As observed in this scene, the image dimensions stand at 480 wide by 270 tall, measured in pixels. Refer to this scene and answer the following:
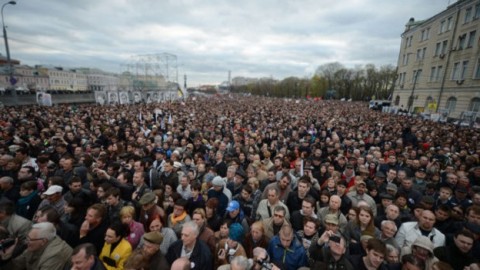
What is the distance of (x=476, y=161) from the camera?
26.7 ft

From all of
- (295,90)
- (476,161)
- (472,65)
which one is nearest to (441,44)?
(472,65)

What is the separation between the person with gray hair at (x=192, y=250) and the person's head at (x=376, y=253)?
2078 mm

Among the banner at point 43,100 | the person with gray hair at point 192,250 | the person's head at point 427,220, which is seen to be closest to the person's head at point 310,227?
the person with gray hair at point 192,250

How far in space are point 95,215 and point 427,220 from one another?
16.9ft

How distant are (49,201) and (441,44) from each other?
1715 inches

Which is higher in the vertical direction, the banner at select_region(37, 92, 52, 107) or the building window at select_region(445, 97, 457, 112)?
the building window at select_region(445, 97, 457, 112)

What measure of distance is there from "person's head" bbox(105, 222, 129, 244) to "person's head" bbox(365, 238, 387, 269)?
10.9ft

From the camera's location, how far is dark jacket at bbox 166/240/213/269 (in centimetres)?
293

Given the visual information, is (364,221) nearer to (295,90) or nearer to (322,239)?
(322,239)

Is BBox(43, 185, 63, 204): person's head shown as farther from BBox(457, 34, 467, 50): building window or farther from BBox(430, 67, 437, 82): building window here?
BBox(430, 67, 437, 82): building window

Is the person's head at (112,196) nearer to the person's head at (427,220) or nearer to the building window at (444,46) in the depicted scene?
the person's head at (427,220)

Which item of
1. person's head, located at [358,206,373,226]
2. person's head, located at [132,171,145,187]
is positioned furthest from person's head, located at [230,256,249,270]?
person's head, located at [132,171,145,187]

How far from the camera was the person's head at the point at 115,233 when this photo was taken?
296 centimetres

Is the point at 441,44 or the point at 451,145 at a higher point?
the point at 441,44
